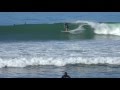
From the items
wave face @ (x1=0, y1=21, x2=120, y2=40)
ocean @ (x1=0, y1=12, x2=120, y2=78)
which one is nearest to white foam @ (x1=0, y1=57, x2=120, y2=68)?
ocean @ (x1=0, y1=12, x2=120, y2=78)

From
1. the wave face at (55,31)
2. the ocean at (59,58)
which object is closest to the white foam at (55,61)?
the ocean at (59,58)

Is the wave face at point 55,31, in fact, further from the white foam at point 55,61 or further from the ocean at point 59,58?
the white foam at point 55,61

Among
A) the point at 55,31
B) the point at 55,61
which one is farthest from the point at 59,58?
the point at 55,31

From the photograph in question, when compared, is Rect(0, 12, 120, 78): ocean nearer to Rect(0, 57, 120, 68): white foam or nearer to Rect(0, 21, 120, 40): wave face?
Rect(0, 57, 120, 68): white foam

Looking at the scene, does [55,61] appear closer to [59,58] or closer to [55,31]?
[59,58]

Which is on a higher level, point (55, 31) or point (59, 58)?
point (55, 31)

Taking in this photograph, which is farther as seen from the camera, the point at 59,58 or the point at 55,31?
the point at 55,31

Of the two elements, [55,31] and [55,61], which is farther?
[55,31]

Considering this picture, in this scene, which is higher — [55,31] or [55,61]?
[55,31]
